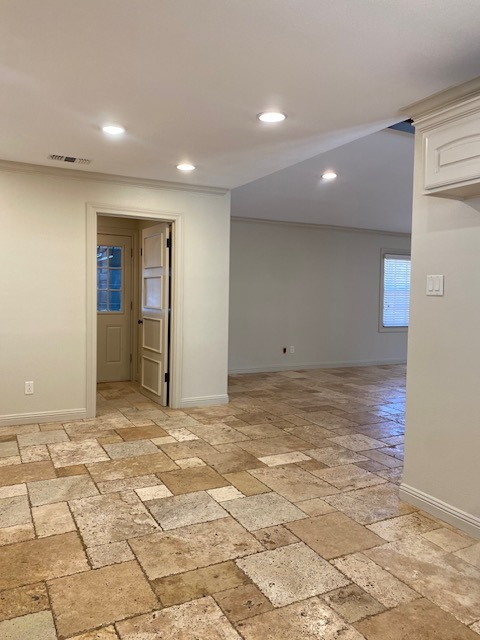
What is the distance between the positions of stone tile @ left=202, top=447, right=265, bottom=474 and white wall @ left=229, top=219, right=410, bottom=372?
150 inches

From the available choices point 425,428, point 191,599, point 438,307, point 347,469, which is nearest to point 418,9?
point 438,307

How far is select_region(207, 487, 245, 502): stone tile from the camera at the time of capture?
307cm

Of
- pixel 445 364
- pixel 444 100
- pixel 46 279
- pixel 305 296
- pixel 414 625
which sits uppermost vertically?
pixel 444 100

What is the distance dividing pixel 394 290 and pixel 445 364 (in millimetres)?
6753

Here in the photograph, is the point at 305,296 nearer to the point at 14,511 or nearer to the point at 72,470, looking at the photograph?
the point at 72,470

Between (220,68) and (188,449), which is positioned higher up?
(220,68)

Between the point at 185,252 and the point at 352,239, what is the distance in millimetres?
4264

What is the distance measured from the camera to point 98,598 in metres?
2.06

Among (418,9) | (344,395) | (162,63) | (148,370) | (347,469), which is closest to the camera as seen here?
(418,9)

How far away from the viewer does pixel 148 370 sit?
5.84 metres

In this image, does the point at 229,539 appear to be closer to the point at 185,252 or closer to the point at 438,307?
the point at 438,307

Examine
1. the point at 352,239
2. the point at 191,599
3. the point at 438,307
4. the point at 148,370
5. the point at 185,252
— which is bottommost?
the point at 191,599

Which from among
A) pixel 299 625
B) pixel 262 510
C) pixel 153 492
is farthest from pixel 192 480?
pixel 299 625

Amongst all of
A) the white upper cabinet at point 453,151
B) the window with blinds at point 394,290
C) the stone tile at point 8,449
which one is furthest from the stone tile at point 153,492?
the window with blinds at point 394,290
